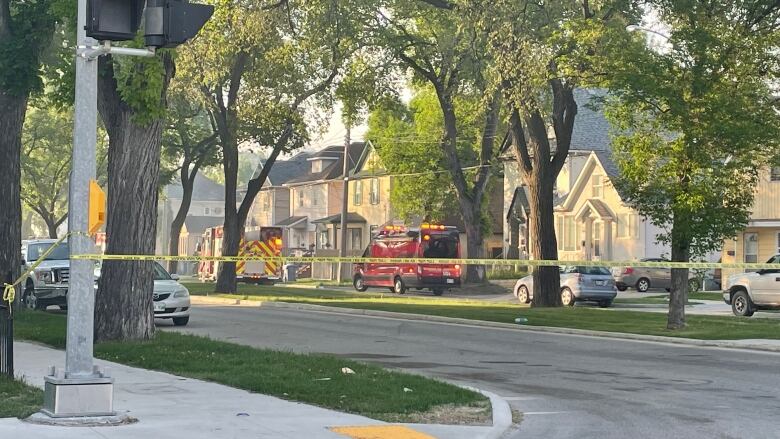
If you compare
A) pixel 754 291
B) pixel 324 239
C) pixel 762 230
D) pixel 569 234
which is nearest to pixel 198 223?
pixel 324 239

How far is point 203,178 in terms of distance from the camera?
135m

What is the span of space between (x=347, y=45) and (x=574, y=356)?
23380mm

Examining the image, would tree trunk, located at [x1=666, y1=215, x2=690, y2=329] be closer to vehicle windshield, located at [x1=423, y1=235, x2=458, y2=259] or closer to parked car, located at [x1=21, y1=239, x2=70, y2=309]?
parked car, located at [x1=21, y1=239, x2=70, y2=309]

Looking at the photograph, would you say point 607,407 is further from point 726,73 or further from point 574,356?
point 726,73

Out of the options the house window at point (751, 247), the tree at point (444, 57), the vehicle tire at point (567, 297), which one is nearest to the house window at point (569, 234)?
the tree at point (444, 57)

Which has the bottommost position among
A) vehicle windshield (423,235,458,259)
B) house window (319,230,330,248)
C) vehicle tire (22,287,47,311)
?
vehicle tire (22,287,47,311)

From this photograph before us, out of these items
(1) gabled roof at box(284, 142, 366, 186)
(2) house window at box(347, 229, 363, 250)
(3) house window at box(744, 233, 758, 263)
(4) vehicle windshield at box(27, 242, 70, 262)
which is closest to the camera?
(4) vehicle windshield at box(27, 242, 70, 262)

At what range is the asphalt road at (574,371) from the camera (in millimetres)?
12297

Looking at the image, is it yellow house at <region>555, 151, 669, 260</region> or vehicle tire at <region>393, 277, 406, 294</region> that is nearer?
vehicle tire at <region>393, 277, 406, 294</region>

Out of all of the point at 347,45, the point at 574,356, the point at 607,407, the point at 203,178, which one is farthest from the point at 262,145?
the point at 203,178

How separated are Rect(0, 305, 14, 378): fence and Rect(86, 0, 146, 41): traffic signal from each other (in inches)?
163

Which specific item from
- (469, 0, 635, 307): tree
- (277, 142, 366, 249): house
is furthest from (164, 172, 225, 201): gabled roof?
(469, 0, 635, 307): tree

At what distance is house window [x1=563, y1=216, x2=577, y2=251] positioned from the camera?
2608 inches

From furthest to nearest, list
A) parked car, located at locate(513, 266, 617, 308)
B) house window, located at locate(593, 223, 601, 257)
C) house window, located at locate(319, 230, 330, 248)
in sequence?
1. house window, located at locate(319, 230, 330, 248)
2. house window, located at locate(593, 223, 601, 257)
3. parked car, located at locate(513, 266, 617, 308)
